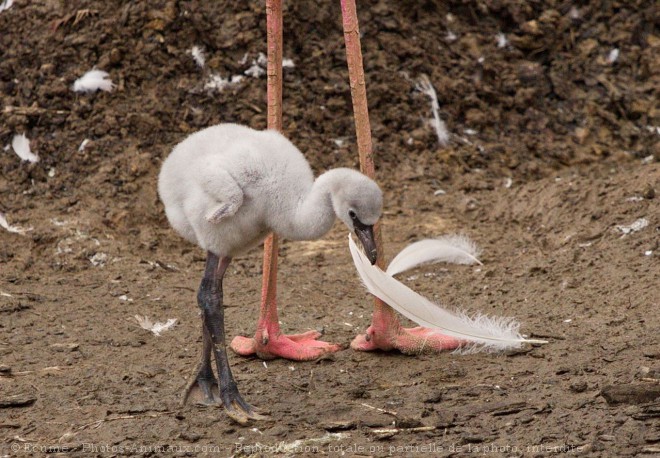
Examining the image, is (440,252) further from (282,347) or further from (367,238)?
(367,238)

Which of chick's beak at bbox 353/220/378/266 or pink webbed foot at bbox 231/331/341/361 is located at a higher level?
chick's beak at bbox 353/220/378/266

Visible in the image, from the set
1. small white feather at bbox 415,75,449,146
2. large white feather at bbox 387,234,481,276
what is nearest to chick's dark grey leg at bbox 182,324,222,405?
large white feather at bbox 387,234,481,276

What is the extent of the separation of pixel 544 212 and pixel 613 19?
9.11 feet

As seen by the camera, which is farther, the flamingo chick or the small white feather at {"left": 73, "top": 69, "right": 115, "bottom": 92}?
the small white feather at {"left": 73, "top": 69, "right": 115, "bottom": 92}

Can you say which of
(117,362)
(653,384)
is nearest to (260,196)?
(117,362)

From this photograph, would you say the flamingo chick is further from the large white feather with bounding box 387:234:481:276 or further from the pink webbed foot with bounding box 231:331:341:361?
the large white feather with bounding box 387:234:481:276

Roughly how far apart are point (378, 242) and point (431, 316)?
47 cm

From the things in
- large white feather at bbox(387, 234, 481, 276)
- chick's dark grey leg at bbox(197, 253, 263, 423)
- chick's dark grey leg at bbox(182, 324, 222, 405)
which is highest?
chick's dark grey leg at bbox(197, 253, 263, 423)

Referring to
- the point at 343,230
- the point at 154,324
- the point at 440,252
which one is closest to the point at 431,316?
the point at 440,252

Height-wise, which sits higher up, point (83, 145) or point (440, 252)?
point (440, 252)

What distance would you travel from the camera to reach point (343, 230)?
300 inches

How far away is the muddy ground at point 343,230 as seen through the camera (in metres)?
4.33

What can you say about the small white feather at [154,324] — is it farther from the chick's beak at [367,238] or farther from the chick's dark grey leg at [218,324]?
the chick's beak at [367,238]

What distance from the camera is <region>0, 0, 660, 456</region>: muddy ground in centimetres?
433
